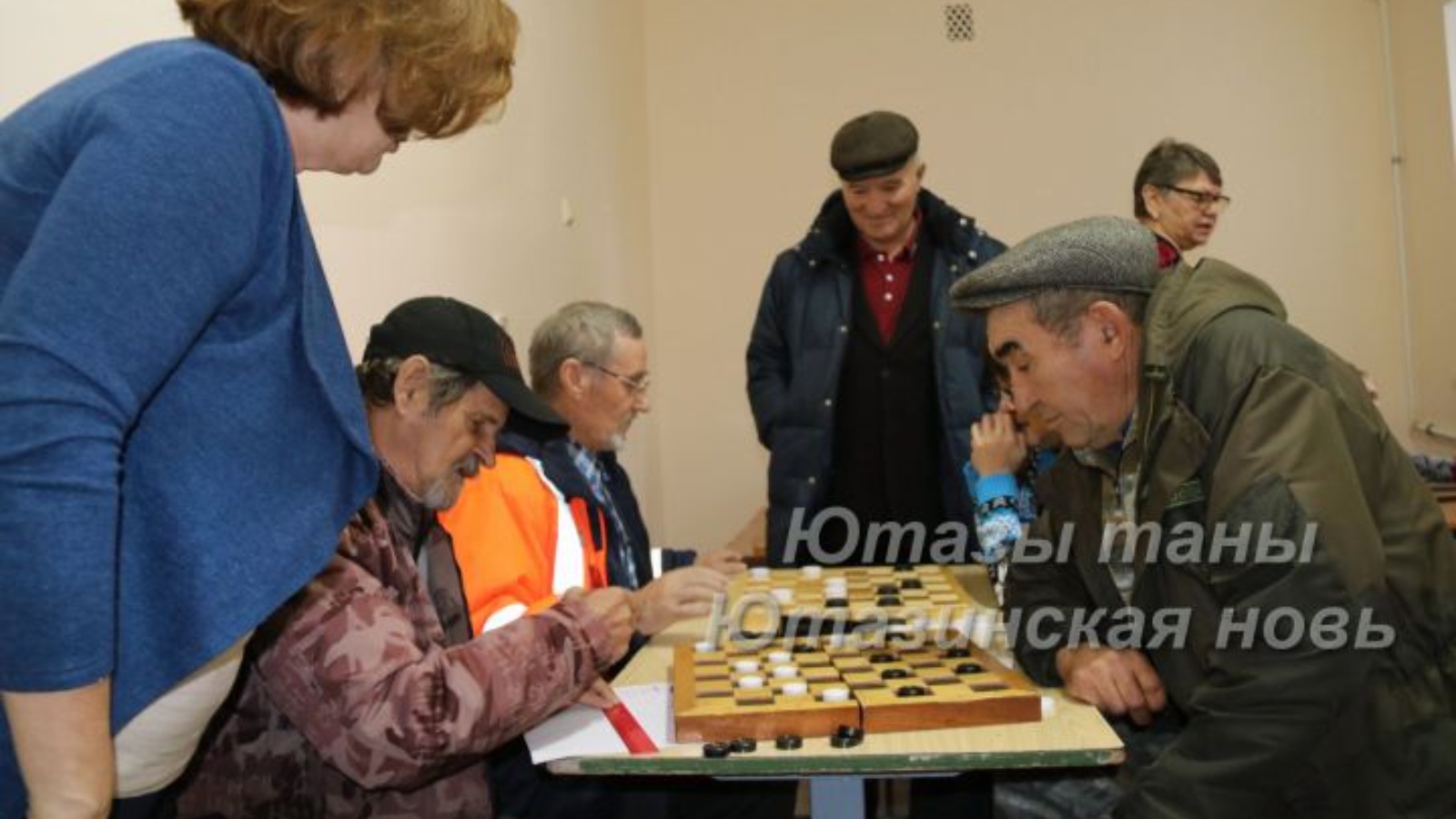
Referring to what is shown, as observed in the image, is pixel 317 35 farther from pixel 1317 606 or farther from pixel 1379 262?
pixel 1379 262

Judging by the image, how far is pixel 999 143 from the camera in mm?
6594

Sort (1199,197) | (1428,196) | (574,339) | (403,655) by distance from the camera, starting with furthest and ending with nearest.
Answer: (1428,196) < (1199,197) < (574,339) < (403,655)

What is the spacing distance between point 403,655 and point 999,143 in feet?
17.8

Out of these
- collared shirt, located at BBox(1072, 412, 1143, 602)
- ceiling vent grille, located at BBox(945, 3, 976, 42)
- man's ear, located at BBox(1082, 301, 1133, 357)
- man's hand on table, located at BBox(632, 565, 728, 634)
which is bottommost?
man's hand on table, located at BBox(632, 565, 728, 634)

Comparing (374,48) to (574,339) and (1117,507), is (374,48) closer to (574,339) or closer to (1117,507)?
(1117,507)

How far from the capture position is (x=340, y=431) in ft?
4.18

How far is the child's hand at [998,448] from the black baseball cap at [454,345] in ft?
4.09

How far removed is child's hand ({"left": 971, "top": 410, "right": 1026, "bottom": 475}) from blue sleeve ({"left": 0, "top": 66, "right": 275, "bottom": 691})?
227 centimetres

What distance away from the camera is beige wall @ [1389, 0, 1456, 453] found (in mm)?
5723

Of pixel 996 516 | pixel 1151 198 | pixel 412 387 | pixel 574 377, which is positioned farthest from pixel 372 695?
pixel 1151 198

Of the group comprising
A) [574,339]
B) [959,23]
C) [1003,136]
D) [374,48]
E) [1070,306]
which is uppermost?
[959,23]

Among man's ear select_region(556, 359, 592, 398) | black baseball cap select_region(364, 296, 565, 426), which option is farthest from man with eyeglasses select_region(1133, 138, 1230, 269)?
black baseball cap select_region(364, 296, 565, 426)

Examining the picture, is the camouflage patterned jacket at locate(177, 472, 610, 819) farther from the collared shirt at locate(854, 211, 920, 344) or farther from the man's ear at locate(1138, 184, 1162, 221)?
the man's ear at locate(1138, 184, 1162, 221)

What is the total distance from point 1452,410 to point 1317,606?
479 centimetres
